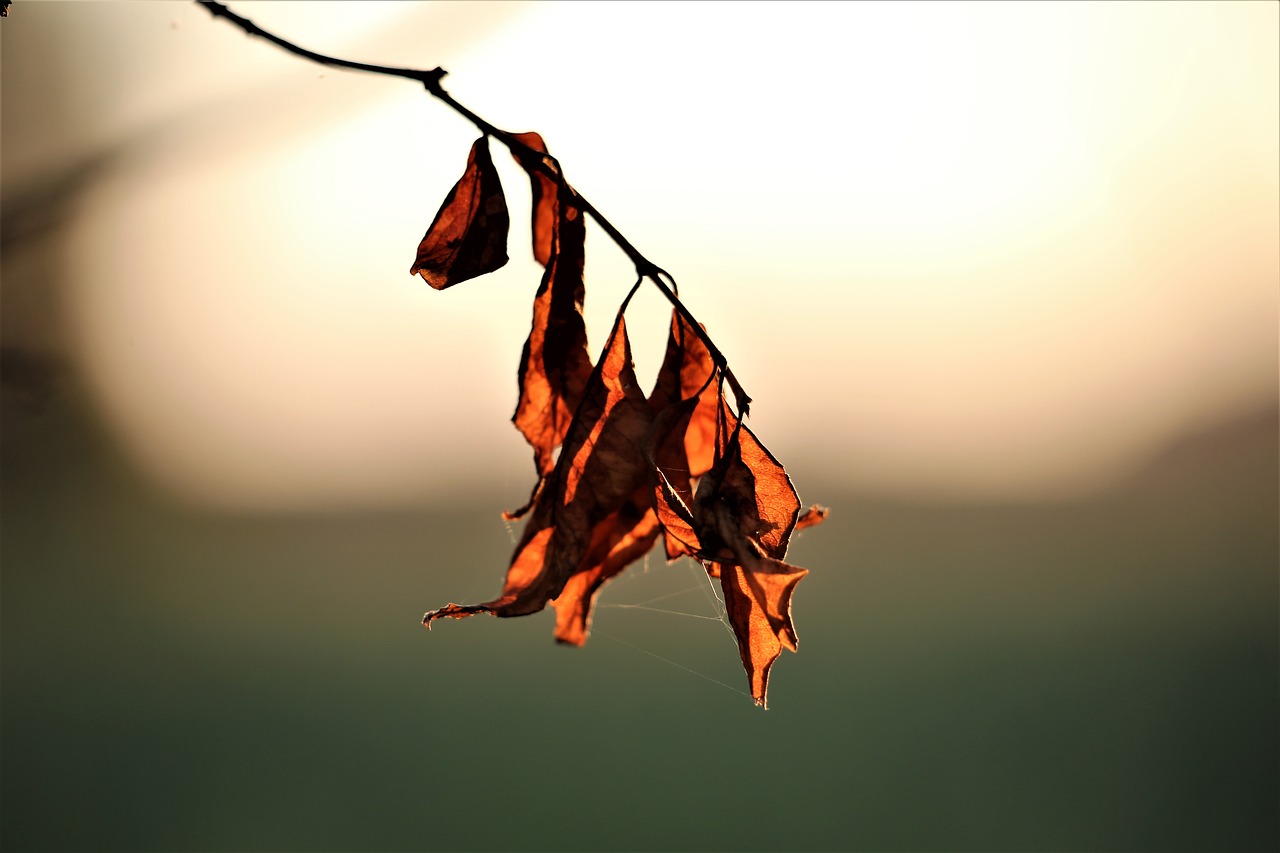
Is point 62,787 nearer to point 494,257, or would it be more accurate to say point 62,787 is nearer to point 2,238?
point 2,238

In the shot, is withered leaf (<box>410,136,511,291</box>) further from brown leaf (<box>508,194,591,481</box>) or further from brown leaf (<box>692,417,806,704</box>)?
brown leaf (<box>692,417,806,704</box>)

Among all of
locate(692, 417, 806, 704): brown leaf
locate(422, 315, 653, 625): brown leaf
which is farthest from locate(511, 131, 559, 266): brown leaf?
locate(692, 417, 806, 704): brown leaf

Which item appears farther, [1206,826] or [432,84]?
[1206,826]

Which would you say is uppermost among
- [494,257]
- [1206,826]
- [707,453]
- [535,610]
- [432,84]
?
[432,84]

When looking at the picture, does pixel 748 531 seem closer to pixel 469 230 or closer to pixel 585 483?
pixel 585 483

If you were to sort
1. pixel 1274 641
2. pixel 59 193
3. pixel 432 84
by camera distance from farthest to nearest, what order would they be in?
pixel 1274 641, pixel 59 193, pixel 432 84

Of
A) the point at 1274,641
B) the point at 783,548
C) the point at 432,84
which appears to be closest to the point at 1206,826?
the point at 1274,641

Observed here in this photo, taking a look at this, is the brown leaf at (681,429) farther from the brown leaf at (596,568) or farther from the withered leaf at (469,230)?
the withered leaf at (469,230)
